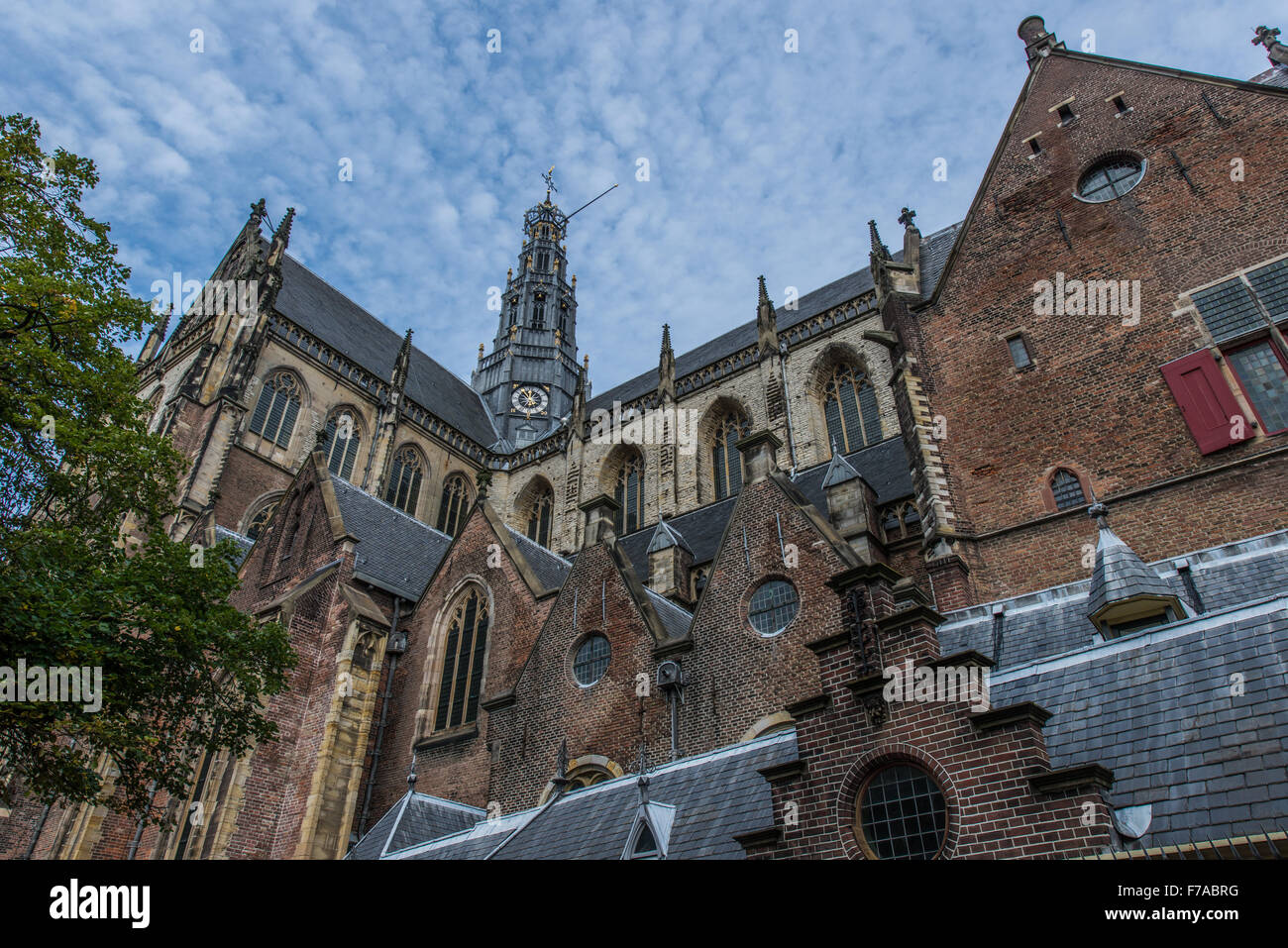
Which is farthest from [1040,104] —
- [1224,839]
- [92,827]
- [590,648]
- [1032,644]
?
[92,827]

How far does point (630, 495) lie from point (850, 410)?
368 inches

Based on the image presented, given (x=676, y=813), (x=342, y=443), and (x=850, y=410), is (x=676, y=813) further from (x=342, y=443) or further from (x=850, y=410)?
(x=342, y=443)

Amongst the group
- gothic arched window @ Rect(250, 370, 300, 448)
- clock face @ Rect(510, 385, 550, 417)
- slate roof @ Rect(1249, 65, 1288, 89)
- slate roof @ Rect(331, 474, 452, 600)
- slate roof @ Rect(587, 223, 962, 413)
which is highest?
clock face @ Rect(510, 385, 550, 417)

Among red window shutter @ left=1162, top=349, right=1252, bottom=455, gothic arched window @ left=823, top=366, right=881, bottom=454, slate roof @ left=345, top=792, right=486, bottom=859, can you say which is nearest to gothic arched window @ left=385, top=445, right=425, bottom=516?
gothic arched window @ left=823, top=366, right=881, bottom=454

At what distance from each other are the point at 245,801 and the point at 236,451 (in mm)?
16875

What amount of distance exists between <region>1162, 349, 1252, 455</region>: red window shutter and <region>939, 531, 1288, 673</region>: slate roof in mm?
2949

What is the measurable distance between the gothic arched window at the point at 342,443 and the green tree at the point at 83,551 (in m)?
19.8

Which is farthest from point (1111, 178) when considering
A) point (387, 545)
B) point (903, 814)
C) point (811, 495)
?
point (387, 545)

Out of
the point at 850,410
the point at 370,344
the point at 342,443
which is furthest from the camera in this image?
the point at 370,344

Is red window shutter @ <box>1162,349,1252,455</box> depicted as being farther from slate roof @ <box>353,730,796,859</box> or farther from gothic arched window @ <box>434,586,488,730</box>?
gothic arched window @ <box>434,586,488,730</box>

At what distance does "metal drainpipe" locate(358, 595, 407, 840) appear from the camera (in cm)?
1694

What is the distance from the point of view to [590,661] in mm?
15469

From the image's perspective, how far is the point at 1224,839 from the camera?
18.1 ft
